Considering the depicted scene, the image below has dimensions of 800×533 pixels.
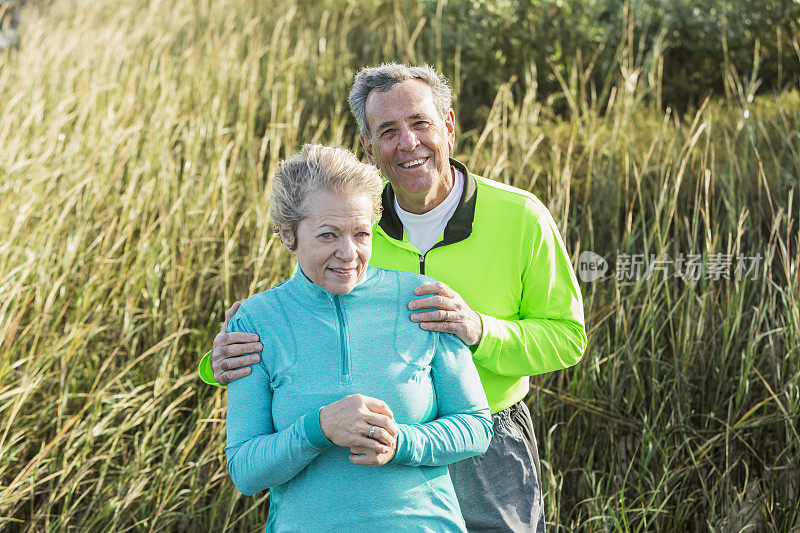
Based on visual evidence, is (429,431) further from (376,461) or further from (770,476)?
(770,476)

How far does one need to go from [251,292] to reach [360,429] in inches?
70.2

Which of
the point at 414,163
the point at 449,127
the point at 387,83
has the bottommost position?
the point at 414,163

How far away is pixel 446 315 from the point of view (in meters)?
1.76

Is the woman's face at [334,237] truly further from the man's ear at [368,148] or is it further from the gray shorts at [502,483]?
the gray shorts at [502,483]

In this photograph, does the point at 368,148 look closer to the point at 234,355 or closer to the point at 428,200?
the point at 428,200

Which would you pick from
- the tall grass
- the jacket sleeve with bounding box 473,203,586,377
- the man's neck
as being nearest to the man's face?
the man's neck

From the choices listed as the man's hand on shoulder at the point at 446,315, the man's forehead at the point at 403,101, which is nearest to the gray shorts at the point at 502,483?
the man's hand on shoulder at the point at 446,315

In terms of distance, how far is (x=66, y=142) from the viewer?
4.35 metres

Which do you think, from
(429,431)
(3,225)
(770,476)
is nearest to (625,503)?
(770,476)

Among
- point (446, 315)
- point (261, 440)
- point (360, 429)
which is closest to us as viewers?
point (360, 429)

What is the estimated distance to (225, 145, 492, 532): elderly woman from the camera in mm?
1578

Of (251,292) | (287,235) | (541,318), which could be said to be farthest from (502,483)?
(251,292)

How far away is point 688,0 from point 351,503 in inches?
187

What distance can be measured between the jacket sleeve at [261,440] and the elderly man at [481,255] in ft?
1.04
